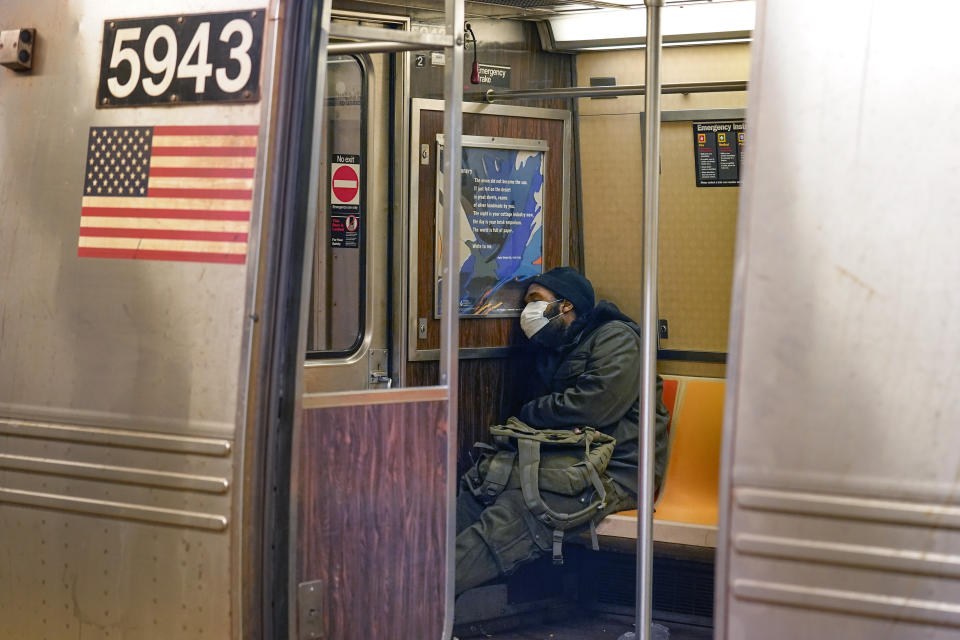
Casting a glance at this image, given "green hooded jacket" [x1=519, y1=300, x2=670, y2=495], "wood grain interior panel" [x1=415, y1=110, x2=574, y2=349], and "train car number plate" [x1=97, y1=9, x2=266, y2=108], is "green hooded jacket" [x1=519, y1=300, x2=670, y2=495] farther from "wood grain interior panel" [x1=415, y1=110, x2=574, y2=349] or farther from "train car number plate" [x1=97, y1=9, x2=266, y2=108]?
"train car number plate" [x1=97, y1=9, x2=266, y2=108]

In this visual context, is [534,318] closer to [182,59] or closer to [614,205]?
[614,205]

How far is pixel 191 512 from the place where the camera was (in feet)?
9.98

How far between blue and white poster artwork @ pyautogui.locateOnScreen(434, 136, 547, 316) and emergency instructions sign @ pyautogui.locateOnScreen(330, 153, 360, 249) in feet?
2.65

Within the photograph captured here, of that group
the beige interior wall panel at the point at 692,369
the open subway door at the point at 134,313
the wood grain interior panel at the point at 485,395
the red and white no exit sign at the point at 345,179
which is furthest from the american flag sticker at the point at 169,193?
the beige interior wall panel at the point at 692,369

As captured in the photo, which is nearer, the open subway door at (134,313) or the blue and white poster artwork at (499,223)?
the open subway door at (134,313)

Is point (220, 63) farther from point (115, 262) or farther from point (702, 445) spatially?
point (702, 445)

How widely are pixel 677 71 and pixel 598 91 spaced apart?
54cm

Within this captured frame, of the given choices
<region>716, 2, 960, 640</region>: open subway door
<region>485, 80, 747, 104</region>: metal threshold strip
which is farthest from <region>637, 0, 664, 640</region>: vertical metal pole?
<region>485, 80, 747, 104</region>: metal threshold strip

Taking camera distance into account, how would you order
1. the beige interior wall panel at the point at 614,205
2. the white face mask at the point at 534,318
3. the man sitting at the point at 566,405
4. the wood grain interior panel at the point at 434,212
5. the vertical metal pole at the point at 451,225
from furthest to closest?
the beige interior wall panel at the point at 614,205 < the white face mask at the point at 534,318 < the wood grain interior panel at the point at 434,212 < the man sitting at the point at 566,405 < the vertical metal pole at the point at 451,225

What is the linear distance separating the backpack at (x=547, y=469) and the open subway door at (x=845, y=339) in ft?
8.41

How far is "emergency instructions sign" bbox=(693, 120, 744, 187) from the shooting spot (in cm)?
556

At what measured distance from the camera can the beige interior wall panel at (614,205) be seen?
576 cm

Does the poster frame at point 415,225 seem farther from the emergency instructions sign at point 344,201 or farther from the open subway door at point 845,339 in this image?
the open subway door at point 845,339

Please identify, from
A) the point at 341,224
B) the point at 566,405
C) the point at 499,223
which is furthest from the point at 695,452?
the point at 341,224
